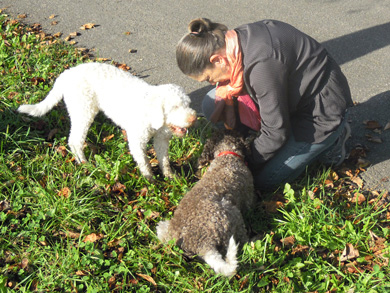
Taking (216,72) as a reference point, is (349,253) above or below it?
below

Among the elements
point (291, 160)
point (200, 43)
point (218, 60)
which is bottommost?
point (291, 160)

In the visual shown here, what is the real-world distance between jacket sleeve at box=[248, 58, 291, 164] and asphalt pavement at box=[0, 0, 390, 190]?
1.23m

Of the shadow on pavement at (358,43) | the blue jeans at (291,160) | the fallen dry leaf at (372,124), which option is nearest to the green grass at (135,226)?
the blue jeans at (291,160)

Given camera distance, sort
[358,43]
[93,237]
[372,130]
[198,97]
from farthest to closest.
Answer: [358,43]
[198,97]
[372,130]
[93,237]

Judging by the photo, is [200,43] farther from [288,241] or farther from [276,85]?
[288,241]

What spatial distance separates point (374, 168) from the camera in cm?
360

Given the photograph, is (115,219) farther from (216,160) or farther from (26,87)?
(26,87)

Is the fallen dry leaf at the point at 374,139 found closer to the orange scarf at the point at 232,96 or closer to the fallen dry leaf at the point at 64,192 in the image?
the orange scarf at the point at 232,96

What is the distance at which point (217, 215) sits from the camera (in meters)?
2.66

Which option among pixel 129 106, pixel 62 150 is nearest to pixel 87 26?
pixel 62 150

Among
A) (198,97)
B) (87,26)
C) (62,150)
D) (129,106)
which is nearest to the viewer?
(129,106)

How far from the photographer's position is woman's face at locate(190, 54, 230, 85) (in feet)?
9.58

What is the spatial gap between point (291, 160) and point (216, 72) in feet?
3.39

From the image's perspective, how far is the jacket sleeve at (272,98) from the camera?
279cm
